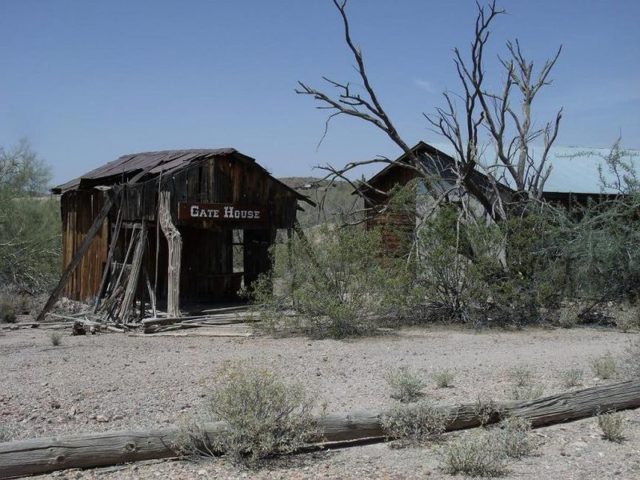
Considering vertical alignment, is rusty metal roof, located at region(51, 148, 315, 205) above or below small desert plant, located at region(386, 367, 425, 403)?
above

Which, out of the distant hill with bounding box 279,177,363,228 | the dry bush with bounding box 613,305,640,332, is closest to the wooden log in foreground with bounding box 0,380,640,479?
the dry bush with bounding box 613,305,640,332

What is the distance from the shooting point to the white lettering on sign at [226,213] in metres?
16.9

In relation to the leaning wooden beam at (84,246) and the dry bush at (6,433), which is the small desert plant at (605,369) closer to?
the dry bush at (6,433)

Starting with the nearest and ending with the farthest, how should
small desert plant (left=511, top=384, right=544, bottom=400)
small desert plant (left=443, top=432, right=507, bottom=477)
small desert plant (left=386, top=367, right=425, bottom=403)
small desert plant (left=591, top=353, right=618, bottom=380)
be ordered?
small desert plant (left=443, top=432, right=507, bottom=477) → small desert plant (left=511, top=384, right=544, bottom=400) → small desert plant (left=386, top=367, right=425, bottom=403) → small desert plant (left=591, top=353, right=618, bottom=380)

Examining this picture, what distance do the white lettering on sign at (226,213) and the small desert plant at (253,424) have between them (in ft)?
35.1

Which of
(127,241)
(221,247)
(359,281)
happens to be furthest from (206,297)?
(359,281)

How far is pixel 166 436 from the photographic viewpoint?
19.9ft

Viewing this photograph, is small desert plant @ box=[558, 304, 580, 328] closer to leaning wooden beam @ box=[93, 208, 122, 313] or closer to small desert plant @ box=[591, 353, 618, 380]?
small desert plant @ box=[591, 353, 618, 380]

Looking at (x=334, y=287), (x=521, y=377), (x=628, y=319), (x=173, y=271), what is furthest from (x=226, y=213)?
(x=521, y=377)

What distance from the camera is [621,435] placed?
22.1ft

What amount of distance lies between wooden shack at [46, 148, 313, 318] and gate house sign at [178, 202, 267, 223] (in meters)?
0.02

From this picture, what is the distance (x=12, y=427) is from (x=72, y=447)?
1620 millimetres

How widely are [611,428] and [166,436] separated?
12.9 feet

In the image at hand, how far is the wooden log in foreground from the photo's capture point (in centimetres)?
566
